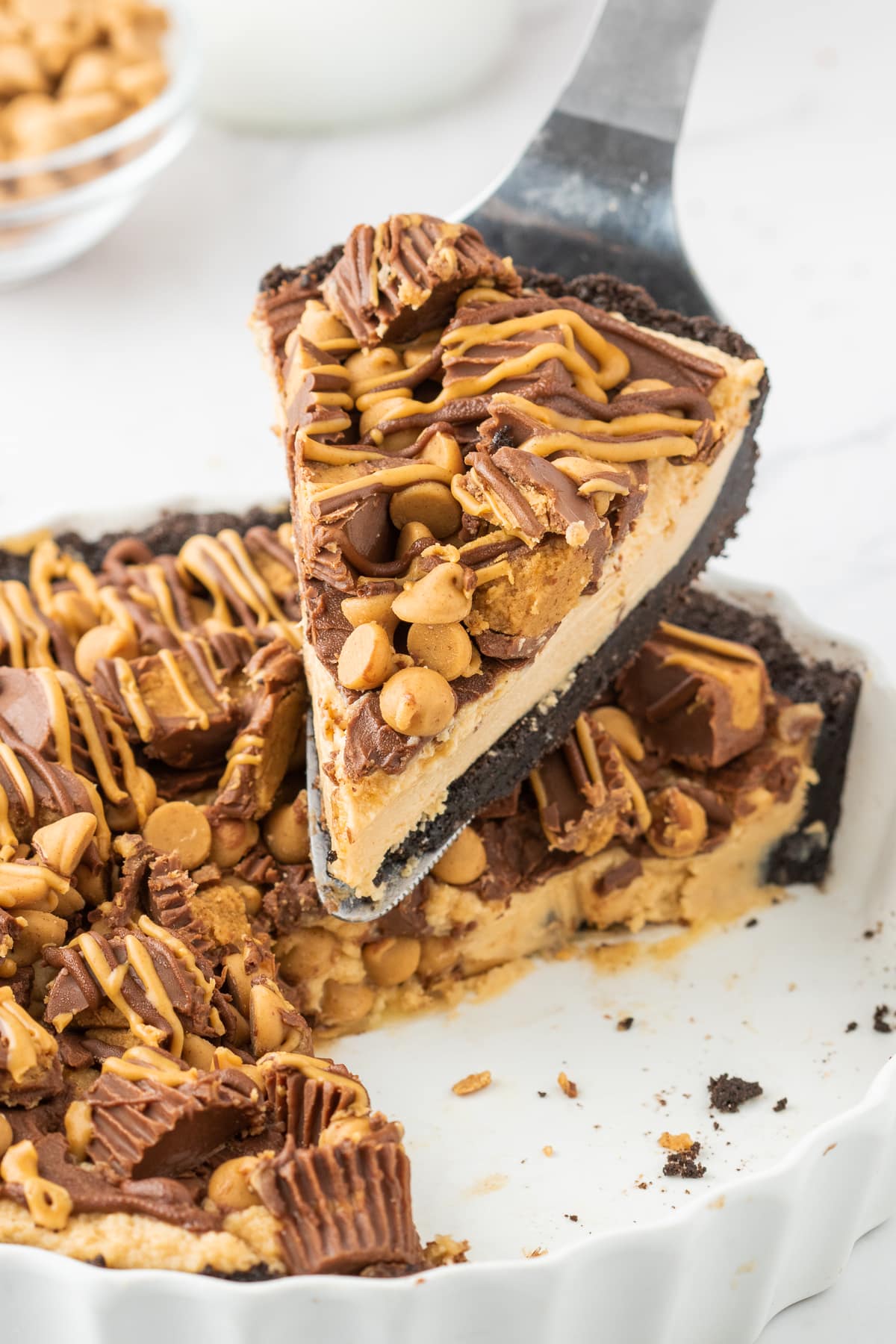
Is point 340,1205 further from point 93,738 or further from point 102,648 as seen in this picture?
point 102,648

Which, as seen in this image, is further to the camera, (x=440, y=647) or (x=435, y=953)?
(x=435, y=953)

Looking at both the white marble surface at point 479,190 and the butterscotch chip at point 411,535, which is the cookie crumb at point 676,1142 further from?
the white marble surface at point 479,190

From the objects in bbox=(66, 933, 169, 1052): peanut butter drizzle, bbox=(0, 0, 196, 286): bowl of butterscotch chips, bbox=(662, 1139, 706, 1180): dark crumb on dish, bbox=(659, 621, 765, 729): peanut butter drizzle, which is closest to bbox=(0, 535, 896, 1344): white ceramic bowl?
bbox=(662, 1139, 706, 1180): dark crumb on dish

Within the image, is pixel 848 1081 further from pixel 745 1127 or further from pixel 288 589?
pixel 288 589

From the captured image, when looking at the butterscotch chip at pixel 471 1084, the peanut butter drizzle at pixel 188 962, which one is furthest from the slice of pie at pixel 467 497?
the butterscotch chip at pixel 471 1084

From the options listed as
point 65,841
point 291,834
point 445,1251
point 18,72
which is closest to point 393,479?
point 291,834

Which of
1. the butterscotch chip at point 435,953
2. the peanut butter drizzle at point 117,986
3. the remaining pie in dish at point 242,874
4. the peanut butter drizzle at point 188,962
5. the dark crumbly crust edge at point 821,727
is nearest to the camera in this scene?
the remaining pie in dish at point 242,874

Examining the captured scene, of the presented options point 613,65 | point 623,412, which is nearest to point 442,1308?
point 623,412
